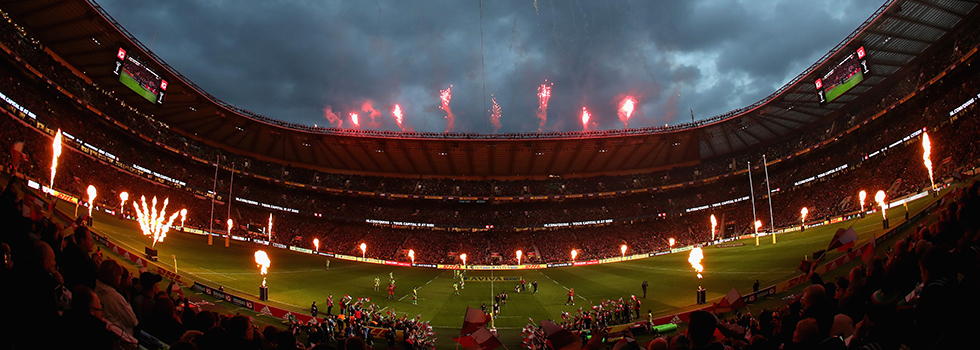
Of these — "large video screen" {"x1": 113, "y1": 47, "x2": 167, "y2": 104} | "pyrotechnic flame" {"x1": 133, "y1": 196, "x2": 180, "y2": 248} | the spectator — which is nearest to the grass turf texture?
"pyrotechnic flame" {"x1": 133, "y1": 196, "x2": 180, "y2": 248}

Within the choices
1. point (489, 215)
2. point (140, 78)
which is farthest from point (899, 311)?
point (489, 215)

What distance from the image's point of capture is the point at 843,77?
42125mm

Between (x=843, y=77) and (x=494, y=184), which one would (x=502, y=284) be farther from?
(x=843, y=77)

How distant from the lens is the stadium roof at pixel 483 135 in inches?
1385

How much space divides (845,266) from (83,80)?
6707cm

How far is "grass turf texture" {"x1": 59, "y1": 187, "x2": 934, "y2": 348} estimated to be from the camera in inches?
1165

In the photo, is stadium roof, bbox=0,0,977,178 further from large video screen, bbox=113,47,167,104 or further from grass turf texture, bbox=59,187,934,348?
grass turf texture, bbox=59,187,934,348

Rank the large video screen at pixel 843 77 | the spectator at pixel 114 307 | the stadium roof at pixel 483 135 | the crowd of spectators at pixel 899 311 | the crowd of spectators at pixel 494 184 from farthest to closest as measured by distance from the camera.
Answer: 1. the large video screen at pixel 843 77
2. the crowd of spectators at pixel 494 184
3. the stadium roof at pixel 483 135
4. the spectator at pixel 114 307
5. the crowd of spectators at pixel 899 311

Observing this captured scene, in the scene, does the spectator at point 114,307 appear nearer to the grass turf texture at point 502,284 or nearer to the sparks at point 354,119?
the grass turf texture at point 502,284

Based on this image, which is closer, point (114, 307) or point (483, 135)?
point (114, 307)

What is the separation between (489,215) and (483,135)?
50.5 feet

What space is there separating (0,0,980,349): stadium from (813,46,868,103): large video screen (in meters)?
0.25

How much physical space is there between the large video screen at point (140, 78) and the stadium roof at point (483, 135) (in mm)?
831

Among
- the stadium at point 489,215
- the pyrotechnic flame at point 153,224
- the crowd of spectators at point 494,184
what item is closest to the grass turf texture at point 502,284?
the stadium at point 489,215
